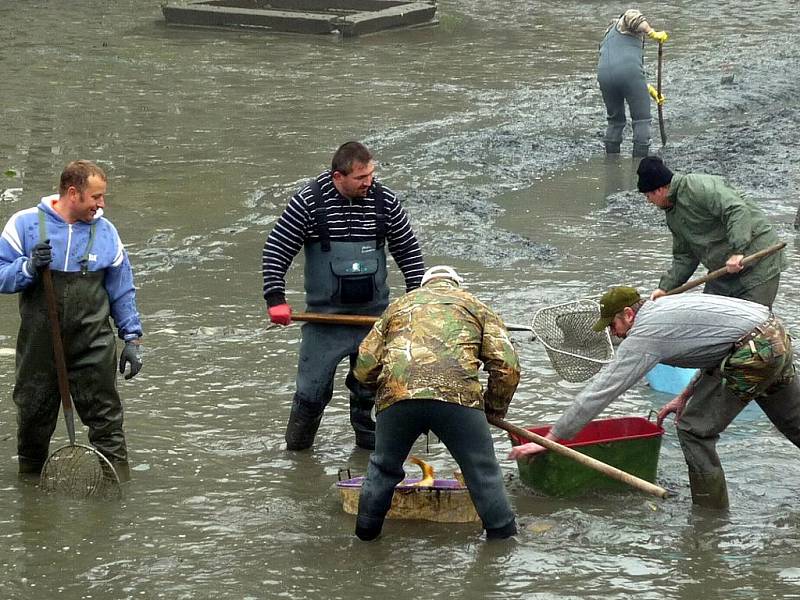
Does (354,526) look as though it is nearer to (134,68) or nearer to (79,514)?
(79,514)

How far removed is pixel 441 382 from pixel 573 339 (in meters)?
1.66

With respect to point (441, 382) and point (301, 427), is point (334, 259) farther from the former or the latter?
point (441, 382)

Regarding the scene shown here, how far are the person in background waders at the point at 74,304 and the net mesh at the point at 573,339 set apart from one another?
7.27 ft

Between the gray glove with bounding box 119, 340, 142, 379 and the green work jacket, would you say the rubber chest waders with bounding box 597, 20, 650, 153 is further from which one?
the gray glove with bounding box 119, 340, 142, 379

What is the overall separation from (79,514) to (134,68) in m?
13.9

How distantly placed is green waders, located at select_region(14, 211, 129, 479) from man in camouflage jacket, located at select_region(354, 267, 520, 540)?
152 cm

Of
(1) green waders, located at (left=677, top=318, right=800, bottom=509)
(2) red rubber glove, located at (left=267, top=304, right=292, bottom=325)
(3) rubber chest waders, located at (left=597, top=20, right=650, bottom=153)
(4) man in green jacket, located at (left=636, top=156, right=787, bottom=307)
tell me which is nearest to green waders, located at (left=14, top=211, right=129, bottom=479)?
(2) red rubber glove, located at (left=267, top=304, right=292, bottom=325)

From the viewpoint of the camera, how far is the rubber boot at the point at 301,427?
24.5ft

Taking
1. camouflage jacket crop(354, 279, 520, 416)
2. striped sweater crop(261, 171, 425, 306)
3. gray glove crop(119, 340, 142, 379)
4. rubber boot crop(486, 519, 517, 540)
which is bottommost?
rubber boot crop(486, 519, 517, 540)

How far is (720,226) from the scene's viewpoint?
7.89 meters

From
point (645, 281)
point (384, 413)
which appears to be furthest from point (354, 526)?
point (645, 281)

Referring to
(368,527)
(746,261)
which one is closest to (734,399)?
(746,261)

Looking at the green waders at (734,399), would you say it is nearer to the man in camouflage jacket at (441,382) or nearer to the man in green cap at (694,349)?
the man in green cap at (694,349)

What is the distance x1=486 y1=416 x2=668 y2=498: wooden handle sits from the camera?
6218 millimetres
